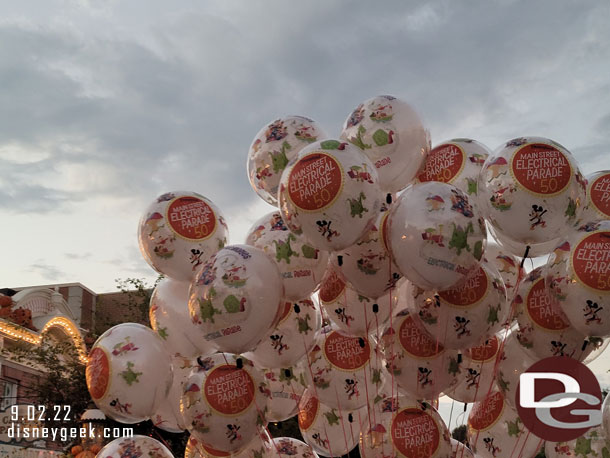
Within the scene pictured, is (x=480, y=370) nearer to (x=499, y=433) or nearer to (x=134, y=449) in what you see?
(x=499, y=433)

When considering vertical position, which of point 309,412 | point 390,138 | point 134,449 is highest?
point 390,138

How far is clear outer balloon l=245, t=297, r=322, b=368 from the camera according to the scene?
655 cm

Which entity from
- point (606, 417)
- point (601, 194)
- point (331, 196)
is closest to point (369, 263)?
point (331, 196)

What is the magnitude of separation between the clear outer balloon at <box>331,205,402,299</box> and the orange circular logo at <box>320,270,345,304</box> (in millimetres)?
513

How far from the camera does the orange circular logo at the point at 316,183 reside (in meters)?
5.27

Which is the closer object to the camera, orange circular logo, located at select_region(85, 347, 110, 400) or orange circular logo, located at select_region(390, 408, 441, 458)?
orange circular logo, located at select_region(390, 408, 441, 458)

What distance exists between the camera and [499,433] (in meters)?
6.88

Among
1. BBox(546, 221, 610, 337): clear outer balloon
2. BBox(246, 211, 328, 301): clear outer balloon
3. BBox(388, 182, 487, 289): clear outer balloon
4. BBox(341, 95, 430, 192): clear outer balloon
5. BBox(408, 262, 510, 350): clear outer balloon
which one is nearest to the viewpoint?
BBox(388, 182, 487, 289): clear outer balloon

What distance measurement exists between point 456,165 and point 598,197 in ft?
4.28

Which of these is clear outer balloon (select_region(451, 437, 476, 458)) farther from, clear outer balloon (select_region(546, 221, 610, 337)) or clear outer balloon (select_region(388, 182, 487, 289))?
clear outer balloon (select_region(388, 182, 487, 289))

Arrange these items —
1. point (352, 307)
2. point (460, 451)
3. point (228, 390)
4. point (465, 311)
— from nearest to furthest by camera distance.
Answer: point (465, 311) → point (228, 390) → point (352, 307) → point (460, 451)

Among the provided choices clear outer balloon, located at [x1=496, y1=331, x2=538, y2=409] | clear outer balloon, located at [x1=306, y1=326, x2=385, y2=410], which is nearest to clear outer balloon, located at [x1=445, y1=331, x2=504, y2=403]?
clear outer balloon, located at [x1=496, y1=331, x2=538, y2=409]

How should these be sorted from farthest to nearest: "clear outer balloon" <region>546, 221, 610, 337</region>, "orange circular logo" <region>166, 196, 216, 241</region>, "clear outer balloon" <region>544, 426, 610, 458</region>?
"clear outer balloon" <region>544, 426, 610, 458</region>, "orange circular logo" <region>166, 196, 216, 241</region>, "clear outer balloon" <region>546, 221, 610, 337</region>

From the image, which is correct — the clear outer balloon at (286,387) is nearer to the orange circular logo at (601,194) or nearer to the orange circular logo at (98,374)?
the orange circular logo at (98,374)
